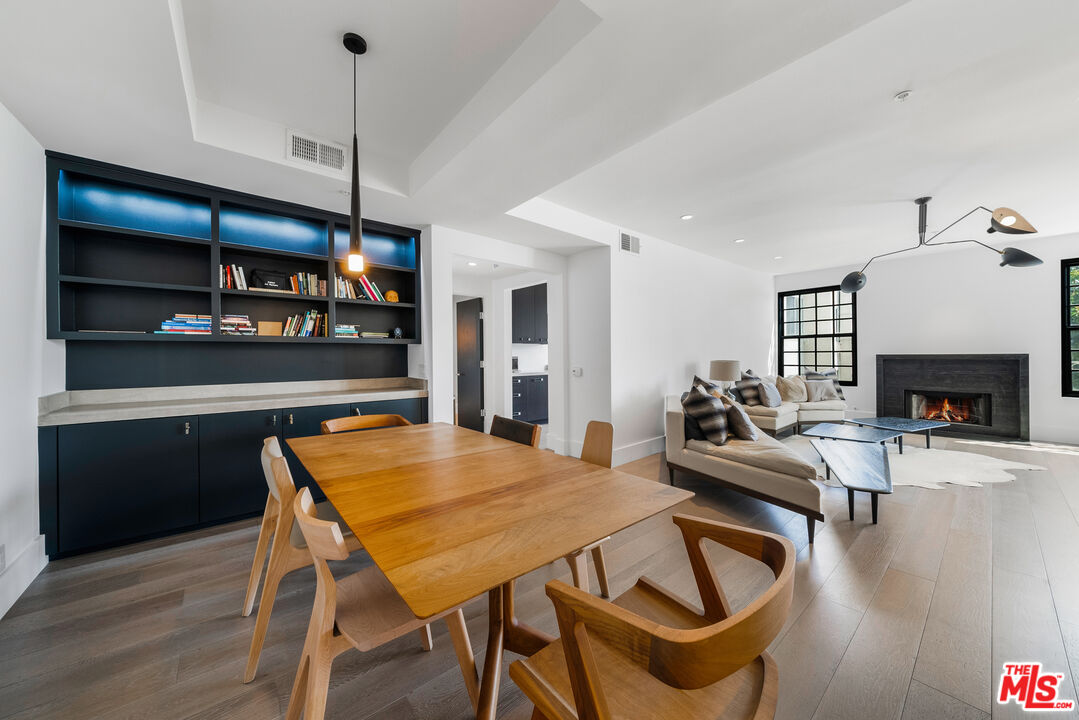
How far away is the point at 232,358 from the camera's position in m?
3.12

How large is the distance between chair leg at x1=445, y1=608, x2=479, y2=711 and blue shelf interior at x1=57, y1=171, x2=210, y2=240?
316 centimetres

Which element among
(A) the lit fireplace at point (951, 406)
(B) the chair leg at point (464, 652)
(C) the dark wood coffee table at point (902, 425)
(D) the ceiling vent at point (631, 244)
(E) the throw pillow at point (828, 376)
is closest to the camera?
(B) the chair leg at point (464, 652)

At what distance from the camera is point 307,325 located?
129 inches

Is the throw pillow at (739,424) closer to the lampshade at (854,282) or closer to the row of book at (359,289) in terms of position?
the lampshade at (854,282)

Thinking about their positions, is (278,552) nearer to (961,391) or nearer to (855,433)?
(855,433)

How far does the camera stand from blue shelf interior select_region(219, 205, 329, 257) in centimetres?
309

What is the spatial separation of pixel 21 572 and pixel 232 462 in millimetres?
949

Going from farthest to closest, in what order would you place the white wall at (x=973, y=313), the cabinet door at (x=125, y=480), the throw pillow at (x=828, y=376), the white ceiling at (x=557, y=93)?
1. the throw pillow at (x=828, y=376)
2. the white wall at (x=973, y=313)
3. the cabinet door at (x=125, y=480)
4. the white ceiling at (x=557, y=93)

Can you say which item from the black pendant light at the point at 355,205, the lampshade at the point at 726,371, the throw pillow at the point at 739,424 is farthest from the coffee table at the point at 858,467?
the black pendant light at the point at 355,205

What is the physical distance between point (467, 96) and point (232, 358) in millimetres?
2647

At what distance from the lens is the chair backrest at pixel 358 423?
257 centimetres

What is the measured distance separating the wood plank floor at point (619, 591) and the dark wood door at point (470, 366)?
349 centimetres

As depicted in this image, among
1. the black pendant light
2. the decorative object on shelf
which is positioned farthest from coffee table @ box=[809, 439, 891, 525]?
the black pendant light

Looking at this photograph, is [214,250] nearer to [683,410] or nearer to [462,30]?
[462,30]
